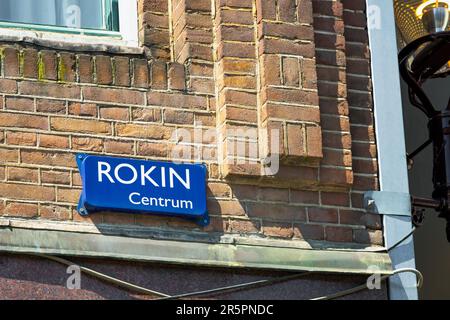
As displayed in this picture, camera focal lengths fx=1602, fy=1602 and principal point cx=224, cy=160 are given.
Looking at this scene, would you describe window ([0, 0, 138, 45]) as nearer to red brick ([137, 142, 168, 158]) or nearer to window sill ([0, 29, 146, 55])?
window sill ([0, 29, 146, 55])

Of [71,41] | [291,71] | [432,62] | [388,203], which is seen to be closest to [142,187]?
[71,41]

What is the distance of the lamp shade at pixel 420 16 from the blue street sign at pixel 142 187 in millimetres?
1711

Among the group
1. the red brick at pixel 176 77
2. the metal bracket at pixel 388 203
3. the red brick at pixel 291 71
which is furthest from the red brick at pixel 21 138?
the metal bracket at pixel 388 203

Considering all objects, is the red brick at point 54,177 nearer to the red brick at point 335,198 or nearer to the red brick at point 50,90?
the red brick at point 50,90

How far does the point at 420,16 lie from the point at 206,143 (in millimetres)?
1609

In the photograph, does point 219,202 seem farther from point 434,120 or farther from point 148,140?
point 434,120

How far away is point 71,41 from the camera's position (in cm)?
802

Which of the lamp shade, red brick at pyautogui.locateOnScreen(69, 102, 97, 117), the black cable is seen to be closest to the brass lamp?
the lamp shade

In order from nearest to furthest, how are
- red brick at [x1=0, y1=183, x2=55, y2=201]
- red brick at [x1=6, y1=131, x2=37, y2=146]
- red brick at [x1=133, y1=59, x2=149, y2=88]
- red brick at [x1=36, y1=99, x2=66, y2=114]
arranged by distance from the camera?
red brick at [x1=0, y1=183, x2=55, y2=201]
red brick at [x1=6, y1=131, x2=37, y2=146]
red brick at [x1=36, y1=99, x2=66, y2=114]
red brick at [x1=133, y1=59, x2=149, y2=88]

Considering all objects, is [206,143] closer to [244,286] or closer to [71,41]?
[244,286]

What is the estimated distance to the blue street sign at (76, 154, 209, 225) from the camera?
760 centimetres

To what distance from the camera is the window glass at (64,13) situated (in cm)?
808

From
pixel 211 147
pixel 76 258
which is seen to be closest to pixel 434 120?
pixel 211 147

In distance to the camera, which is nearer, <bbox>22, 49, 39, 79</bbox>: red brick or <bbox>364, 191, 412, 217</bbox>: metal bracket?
<bbox>22, 49, 39, 79</bbox>: red brick
